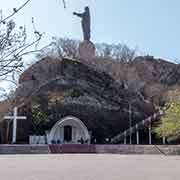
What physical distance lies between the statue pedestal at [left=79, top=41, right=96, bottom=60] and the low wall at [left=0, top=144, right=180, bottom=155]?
30.1m

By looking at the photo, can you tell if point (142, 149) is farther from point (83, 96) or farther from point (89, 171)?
point (89, 171)

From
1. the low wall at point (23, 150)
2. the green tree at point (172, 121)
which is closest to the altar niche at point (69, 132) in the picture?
the low wall at point (23, 150)

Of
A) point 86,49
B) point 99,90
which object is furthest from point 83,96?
point 86,49

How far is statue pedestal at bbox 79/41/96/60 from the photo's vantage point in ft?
215

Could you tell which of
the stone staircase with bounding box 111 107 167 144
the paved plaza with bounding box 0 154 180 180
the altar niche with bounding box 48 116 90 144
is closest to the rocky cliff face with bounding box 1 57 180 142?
the altar niche with bounding box 48 116 90 144

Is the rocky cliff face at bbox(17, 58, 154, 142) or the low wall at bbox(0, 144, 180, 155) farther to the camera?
the rocky cliff face at bbox(17, 58, 154, 142)

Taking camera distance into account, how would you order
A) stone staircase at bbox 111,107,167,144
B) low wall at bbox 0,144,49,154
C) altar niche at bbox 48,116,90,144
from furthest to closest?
stone staircase at bbox 111,107,167,144 < altar niche at bbox 48,116,90,144 < low wall at bbox 0,144,49,154

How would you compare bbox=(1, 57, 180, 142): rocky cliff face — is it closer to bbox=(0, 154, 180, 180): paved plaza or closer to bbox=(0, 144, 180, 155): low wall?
bbox=(0, 144, 180, 155): low wall

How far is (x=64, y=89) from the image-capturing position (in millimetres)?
58000

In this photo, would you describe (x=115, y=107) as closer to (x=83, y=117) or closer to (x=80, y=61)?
(x=83, y=117)

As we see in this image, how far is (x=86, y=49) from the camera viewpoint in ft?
217

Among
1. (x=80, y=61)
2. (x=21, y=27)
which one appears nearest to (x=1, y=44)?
(x=21, y=27)

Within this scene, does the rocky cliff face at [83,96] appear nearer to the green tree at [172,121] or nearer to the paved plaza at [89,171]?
the green tree at [172,121]

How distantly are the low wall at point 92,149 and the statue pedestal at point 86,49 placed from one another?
30092 mm
